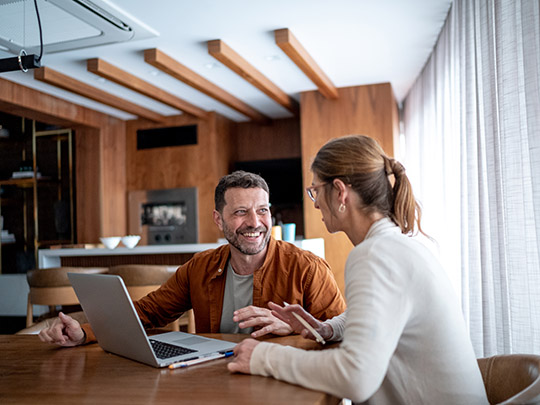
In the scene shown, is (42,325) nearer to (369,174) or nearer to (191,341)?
(191,341)

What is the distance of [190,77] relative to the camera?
16.0ft

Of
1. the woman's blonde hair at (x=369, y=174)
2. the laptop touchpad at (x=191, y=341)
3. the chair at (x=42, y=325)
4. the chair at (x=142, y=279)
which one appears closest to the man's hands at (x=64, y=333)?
the chair at (x=42, y=325)

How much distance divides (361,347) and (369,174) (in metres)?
0.46

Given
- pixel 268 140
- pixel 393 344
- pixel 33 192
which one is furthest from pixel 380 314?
pixel 33 192

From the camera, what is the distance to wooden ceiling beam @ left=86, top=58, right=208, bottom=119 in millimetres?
4484

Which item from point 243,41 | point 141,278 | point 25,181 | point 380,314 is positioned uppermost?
point 243,41

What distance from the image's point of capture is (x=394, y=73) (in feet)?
17.6

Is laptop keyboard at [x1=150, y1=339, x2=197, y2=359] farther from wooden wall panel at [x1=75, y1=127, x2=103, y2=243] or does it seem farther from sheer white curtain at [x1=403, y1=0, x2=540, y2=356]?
wooden wall panel at [x1=75, y1=127, x2=103, y2=243]

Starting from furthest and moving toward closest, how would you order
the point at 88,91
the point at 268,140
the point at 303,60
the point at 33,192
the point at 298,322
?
1. the point at 268,140
2. the point at 33,192
3. the point at 88,91
4. the point at 303,60
5. the point at 298,322

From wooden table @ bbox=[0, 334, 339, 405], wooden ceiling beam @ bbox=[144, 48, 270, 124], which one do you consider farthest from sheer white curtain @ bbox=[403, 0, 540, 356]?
wooden ceiling beam @ bbox=[144, 48, 270, 124]

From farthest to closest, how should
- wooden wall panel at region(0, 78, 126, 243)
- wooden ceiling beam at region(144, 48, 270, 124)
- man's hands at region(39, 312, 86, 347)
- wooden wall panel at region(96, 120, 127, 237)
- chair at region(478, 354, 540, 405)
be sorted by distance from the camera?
wooden wall panel at region(96, 120, 127, 237) < wooden wall panel at region(0, 78, 126, 243) < wooden ceiling beam at region(144, 48, 270, 124) < man's hands at region(39, 312, 86, 347) < chair at region(478, 354, 540, 405)

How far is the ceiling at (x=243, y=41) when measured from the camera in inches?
140

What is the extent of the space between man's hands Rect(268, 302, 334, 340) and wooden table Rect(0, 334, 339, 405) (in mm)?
38

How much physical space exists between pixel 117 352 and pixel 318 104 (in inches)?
191
